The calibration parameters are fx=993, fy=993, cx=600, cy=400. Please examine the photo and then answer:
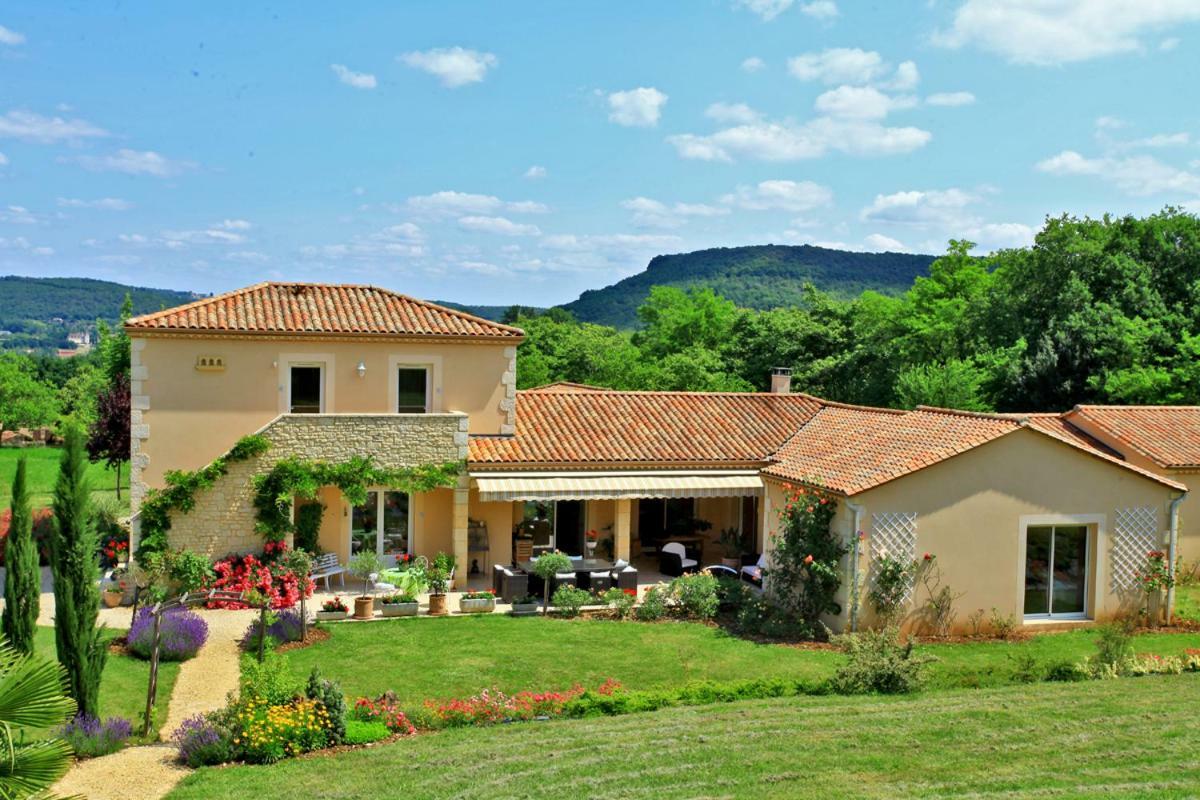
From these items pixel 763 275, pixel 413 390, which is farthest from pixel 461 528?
pixel 763 275

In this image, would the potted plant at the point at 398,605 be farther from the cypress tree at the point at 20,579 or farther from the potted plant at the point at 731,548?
the cypress tree at the point at 20,579

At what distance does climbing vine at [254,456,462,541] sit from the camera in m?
28.7

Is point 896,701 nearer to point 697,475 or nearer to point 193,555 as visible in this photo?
point 697,475

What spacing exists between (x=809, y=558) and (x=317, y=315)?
683 inches

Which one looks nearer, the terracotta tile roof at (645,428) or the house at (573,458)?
the house at (573,458)

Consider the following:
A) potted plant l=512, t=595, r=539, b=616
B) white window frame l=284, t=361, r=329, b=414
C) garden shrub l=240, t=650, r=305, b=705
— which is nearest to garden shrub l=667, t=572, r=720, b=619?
potted plant l=512, t=595, r=539, b=616

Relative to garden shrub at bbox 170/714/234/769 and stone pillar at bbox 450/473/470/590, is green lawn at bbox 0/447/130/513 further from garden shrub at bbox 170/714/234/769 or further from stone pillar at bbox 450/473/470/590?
garden shrub at bbox 170/714/234/769

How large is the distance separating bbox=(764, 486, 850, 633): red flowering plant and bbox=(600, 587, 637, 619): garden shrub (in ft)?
13.0

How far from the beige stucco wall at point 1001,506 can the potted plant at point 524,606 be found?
8364 millimetres

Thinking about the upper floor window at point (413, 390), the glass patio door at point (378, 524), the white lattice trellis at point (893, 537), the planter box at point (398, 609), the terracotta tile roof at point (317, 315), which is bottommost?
the planter box at point (398, 609)

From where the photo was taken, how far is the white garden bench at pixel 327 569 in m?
29.1

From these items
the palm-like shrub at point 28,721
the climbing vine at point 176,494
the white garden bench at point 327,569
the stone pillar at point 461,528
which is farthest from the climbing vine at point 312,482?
the palm-like shrub at point 28,721

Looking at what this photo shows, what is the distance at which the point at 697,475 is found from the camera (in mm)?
31578

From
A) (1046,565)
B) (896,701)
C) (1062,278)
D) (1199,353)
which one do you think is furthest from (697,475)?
(1062,278)
